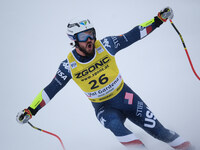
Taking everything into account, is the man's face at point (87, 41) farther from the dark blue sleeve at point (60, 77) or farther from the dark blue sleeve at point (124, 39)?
the dark blue sleeve at point (60, 77)

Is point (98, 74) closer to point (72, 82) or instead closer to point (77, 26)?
point (77, 26)

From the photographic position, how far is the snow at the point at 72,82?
5.96 meters

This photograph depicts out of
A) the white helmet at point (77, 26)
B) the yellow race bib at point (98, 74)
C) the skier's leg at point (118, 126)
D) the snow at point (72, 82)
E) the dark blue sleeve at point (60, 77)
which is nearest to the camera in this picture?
the skier's leg at point (118, 126)

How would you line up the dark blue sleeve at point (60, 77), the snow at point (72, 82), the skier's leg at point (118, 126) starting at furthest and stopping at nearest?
1. the snow at point (72, 82)
2. the dark blue sleeve at point (60, 77)
3. the skier's leg at point (118, 126)

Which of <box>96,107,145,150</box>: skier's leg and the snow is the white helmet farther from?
the snow

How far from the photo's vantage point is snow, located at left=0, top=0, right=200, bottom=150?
596 centimetres

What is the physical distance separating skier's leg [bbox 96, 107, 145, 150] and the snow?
0.98 m

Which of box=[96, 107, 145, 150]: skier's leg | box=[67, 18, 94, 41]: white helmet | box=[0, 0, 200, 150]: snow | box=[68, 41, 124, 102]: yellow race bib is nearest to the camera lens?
box=[96, 107, 145, 150]: skier's leg

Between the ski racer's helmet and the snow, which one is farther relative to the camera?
the snow

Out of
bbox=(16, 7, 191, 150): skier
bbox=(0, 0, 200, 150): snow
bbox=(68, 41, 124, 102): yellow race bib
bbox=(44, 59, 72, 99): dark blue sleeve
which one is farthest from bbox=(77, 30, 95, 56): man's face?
bbox=(0, 0, 200, 150): snow

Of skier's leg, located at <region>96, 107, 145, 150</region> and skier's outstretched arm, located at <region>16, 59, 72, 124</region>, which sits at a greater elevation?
skier's outstretched arm, located at <region>16, 59, 72, 124</region>

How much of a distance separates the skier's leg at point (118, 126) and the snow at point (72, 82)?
98 cm

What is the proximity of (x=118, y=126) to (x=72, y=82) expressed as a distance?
6.72 meters

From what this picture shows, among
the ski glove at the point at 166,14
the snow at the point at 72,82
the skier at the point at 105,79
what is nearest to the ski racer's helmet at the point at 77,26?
the skier at the point at 105,79
